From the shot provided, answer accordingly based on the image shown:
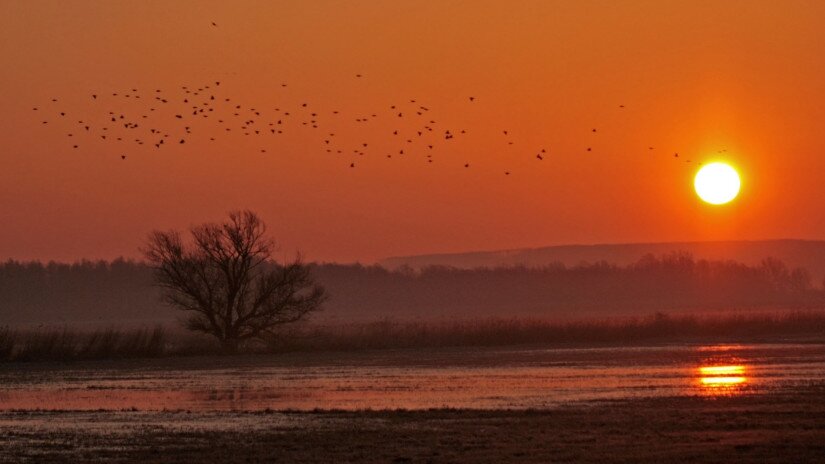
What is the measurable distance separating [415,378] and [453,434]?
68.5ft

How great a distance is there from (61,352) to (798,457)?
5409 cm

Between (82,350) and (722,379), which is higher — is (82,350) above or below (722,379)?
above

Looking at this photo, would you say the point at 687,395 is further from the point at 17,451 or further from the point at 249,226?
the point at 249,226

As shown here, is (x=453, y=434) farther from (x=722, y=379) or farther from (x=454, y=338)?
(x=454, y=338)

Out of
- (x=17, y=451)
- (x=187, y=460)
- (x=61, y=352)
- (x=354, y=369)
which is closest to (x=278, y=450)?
(x=187, y=460)

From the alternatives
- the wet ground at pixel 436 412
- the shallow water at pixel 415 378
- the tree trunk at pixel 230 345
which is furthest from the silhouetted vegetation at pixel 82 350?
the wet ground at pixel 436 412

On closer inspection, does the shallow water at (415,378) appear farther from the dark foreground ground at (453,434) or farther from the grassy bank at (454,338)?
the grassy bank at (454,338)

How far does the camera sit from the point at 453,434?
3080cm

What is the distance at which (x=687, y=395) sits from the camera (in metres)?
39.7

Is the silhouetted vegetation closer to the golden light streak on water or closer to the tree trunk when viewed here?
the tree trunk

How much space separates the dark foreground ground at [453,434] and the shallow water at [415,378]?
10.5 ft

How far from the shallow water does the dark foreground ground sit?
10.5ft

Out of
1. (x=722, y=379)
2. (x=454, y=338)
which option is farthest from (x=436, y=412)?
(x=454, y=338)

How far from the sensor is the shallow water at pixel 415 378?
41500 mm
